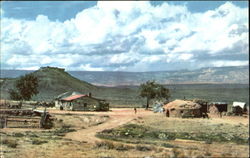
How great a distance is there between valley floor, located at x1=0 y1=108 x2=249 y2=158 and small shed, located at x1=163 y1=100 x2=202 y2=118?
286cm

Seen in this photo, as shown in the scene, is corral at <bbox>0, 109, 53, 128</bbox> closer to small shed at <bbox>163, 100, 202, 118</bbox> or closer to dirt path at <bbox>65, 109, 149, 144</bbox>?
dirt path at <bbox>65, 109, 149, 144</bbox>

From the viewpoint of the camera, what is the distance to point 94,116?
49656 mm

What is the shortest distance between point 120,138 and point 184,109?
2089 cm

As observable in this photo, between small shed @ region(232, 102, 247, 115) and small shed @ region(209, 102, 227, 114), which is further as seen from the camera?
small shed @ region(232, 102, 247, 115)

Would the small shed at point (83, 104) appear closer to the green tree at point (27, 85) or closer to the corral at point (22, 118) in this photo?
the corral at point (22, 118)

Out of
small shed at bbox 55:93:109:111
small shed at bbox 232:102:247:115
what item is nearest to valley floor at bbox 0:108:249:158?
small shed at bbox 55:93:109:111

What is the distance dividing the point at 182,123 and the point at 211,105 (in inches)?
743

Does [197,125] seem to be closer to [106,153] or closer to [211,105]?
[211,105]

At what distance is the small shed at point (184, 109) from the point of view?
5922 centimetres

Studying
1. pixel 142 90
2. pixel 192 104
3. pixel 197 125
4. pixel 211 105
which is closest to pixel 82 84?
pixel 197 125

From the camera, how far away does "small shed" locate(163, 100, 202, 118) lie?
194ft

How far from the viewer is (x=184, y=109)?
59.5 meters

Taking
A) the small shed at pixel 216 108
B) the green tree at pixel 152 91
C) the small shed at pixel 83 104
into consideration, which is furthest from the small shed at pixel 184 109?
the green tree at pixel 152 91

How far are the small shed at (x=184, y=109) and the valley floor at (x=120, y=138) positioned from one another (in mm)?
2862
